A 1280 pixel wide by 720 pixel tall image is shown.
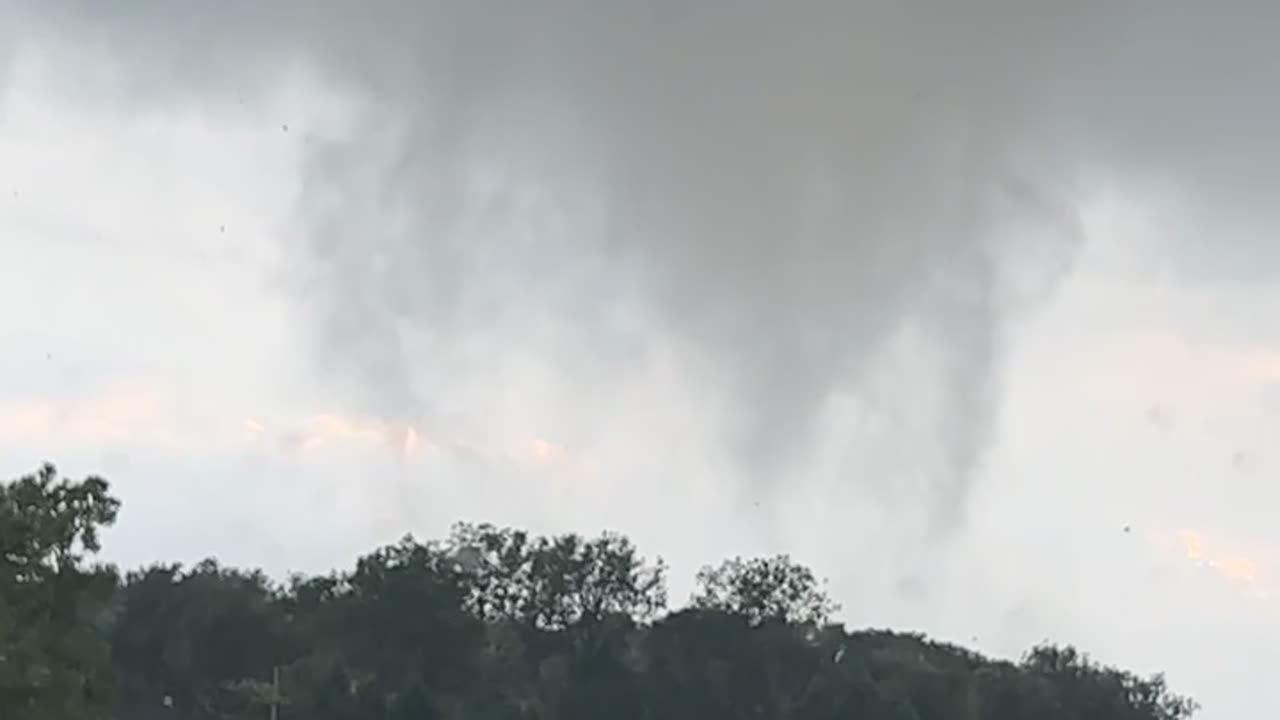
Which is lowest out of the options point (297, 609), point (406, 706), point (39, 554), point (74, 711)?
point (74, 711)

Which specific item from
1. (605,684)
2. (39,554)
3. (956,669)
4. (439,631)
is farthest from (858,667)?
(39,554)

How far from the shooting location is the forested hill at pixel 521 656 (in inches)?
6698

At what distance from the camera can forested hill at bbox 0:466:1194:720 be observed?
170125 mm

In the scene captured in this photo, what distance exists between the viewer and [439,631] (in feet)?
563

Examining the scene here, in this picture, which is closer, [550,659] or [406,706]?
[406,706]

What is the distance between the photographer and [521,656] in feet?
→ 621

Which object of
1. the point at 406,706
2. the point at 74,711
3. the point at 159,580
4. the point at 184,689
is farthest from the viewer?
the point at 159,580

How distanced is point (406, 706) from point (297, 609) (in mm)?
21966

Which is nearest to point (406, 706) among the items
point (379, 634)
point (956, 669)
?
point (379, 634)

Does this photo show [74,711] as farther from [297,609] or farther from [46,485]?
[297,609]

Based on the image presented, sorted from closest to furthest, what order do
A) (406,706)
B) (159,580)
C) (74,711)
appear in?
1. (74,711)
2. (406,706)
3. (159,580)

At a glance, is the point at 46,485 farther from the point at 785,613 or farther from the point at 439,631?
the point at 785,613

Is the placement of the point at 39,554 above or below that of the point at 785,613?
below

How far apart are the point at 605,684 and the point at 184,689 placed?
37600 mm
